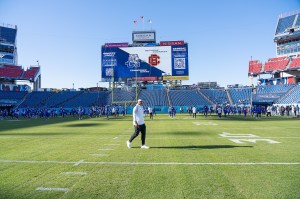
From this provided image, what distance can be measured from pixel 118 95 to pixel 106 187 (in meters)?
55.1

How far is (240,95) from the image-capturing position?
58.5 meters

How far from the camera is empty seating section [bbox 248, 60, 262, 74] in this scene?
6361cm

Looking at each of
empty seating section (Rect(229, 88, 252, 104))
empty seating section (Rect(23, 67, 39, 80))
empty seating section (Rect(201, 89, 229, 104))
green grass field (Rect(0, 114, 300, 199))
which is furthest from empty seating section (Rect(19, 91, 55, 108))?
green grass field (Rect(0, 114, 300, 199))

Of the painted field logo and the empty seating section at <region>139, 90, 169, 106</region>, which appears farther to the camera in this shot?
the empty seating section at <region>139, 90, 169, 106</region>

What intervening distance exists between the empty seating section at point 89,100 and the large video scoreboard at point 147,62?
9.56m

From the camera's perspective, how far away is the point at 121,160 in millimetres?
7523

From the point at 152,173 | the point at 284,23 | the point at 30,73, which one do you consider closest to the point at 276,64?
the point at 284,23

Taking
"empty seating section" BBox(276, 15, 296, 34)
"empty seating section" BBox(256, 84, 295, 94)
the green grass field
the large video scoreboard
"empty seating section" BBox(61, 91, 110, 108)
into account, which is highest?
"empty seating section" BBox(276, 15, 296, 34)

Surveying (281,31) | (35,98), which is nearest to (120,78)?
(35,98)

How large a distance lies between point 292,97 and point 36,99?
47.0 m

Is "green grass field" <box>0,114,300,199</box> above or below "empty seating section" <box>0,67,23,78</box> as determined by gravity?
below

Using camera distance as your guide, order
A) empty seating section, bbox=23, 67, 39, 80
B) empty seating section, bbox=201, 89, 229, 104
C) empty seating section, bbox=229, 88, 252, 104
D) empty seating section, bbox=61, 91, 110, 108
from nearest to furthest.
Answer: empty seating section, bbox=229, 88, 252, 104 < empty seating section, bbox=61, 91, 110, 108 < empty seating section, bbox=201, 89, 229, 104 < empty seating section, bbox=23, 67, 39, 80

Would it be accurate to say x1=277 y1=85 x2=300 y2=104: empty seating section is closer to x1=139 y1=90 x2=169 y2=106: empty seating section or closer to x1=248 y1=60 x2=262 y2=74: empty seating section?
x1=248 y1=60 x2=262 y2=74: empty seating section

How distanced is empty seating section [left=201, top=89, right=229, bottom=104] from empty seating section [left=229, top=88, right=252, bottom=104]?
141 centimetres
